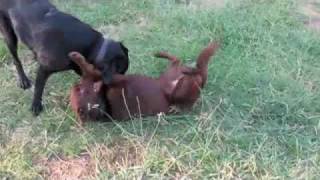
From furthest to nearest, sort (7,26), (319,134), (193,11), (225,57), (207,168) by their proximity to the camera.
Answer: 1. (193,11)
2. (225,57)
3. (7,26)
4. (319,134)
5. (207,168)

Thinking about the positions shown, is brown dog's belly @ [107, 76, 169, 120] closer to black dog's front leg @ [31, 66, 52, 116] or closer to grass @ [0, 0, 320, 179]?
grass @ [0, 0, 320, 179]

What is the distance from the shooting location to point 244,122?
3475 mm

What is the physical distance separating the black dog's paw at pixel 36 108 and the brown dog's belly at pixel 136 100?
48cm

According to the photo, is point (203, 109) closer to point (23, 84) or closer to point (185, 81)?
point (185, 81)

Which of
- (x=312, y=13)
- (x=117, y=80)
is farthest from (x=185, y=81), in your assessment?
(x=312, y=13)

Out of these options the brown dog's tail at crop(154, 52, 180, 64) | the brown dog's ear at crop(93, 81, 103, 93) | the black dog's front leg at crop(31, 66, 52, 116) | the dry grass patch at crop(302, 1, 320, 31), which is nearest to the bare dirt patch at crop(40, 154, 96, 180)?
the brown dog's ear at crop(93, 81, 103, 93)

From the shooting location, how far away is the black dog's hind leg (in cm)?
375

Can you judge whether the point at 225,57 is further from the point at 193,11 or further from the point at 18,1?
the point at 18,1

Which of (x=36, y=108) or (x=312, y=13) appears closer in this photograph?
(x=36, y=108)

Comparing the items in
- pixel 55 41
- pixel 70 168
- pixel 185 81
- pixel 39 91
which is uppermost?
pixel 55 41

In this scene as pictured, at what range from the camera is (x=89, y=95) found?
3.38 meters

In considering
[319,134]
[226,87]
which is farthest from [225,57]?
[319,134]

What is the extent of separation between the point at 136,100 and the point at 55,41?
57 centimetres

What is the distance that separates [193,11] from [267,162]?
1816 millimetres
